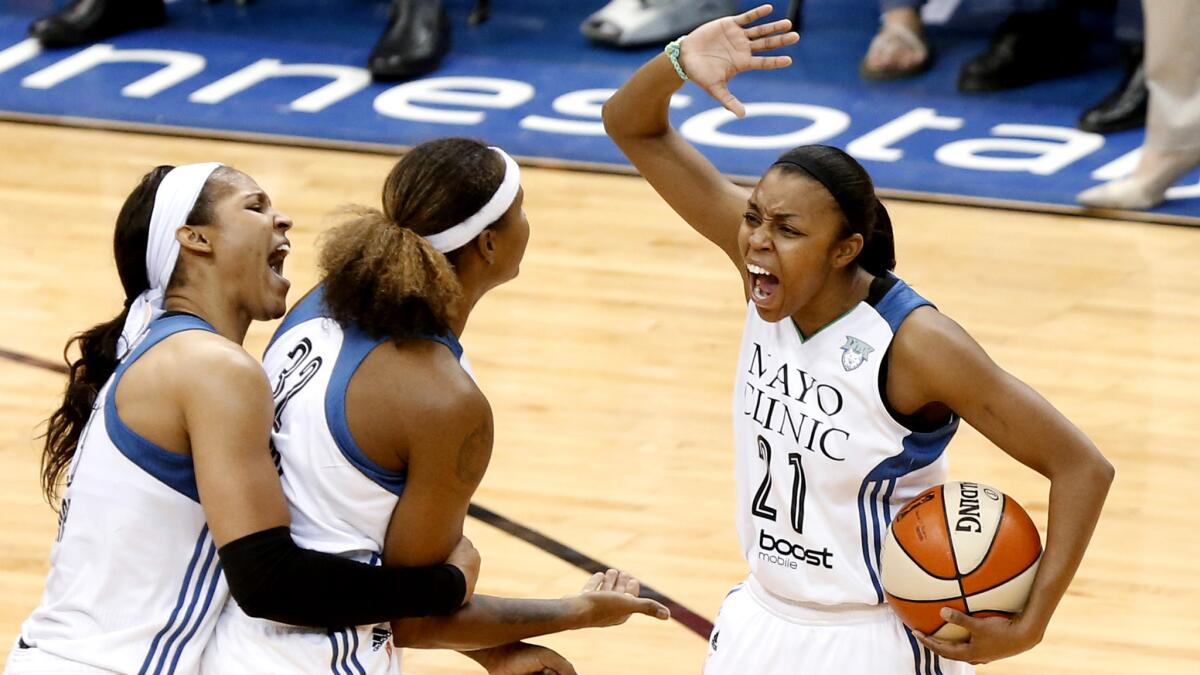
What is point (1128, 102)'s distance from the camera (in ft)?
28.6

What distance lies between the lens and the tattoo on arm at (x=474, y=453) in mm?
3121

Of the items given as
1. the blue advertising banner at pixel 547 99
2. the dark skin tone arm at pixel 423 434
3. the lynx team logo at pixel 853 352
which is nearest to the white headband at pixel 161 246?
the dark skin tone arm at pixel 423 434

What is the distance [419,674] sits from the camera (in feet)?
15.0

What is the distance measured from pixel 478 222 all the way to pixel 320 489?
1.78ft

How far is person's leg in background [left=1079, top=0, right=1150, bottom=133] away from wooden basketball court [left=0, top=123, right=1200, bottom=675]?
1066 millimetres

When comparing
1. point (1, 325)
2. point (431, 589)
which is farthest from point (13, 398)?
point (431, 589)

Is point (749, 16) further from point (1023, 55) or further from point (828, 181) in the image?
point (1023, 55)

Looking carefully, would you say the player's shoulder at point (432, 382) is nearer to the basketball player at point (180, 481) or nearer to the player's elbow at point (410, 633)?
the basketball player at point (180, 481)

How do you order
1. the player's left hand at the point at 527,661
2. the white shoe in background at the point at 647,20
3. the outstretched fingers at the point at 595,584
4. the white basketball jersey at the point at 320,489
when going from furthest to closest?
the white shoe in background at the point at 647,20 < the outstretched fingers at the point at 595,584 < the player's left hand at the point at 527,661 < the white basketball jersey at the point at 320,489

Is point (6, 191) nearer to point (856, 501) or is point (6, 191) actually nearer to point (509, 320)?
point (509, 320)

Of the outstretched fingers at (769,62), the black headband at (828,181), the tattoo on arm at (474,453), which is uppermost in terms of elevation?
the outstretched fingers at (769,62)

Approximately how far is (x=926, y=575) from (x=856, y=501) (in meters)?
0.20

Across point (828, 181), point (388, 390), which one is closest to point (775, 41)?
point (828, 181)

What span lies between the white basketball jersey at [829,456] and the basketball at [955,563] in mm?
88
